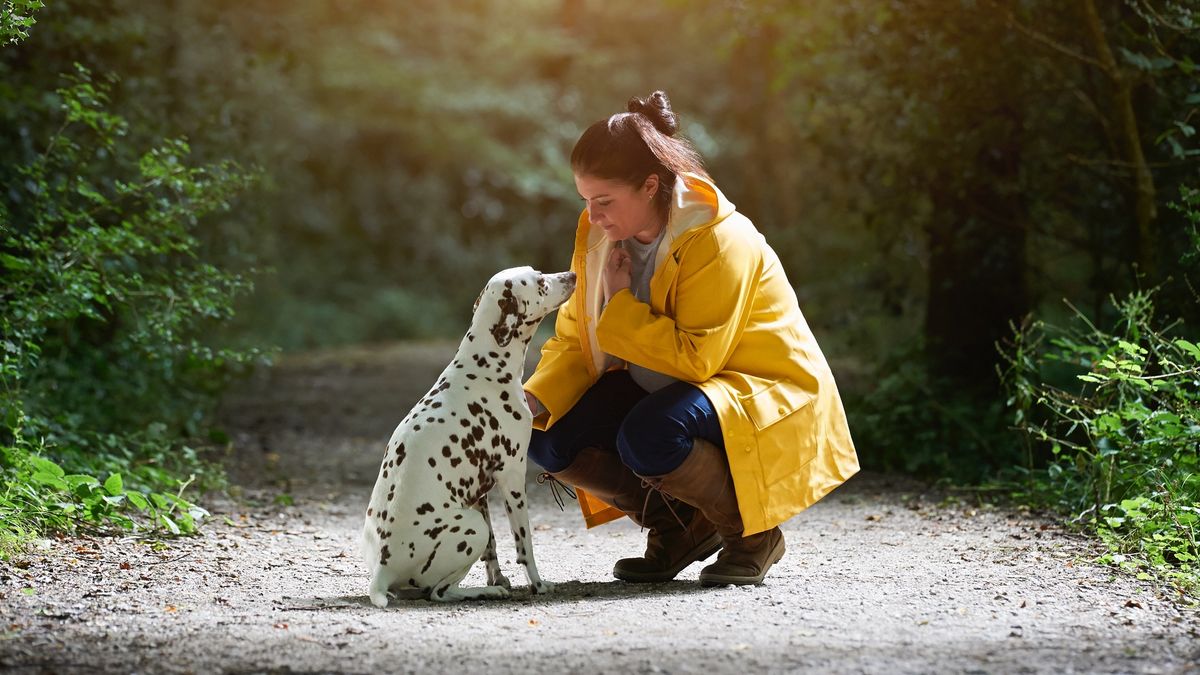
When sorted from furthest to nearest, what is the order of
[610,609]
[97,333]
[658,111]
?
[97,333]
[658,111]
[610,609]

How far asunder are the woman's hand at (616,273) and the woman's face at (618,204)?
0.22 ft

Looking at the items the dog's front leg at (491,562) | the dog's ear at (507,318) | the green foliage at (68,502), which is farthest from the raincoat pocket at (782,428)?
the green foliage at (68,502)

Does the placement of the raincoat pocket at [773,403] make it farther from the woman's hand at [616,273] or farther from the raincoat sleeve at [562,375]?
the raincoat sleeve at [562,375]

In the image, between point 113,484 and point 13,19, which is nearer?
point 13,19

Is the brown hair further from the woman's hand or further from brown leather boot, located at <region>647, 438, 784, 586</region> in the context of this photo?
brown leather boot, located at <region>647, 438, 784, 586</region>

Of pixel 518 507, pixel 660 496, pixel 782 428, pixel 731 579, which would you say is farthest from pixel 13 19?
pixel 731 579

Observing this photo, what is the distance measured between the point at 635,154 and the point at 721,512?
1323mm

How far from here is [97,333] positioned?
28.3 feet

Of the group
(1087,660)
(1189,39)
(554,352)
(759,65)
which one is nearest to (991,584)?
(1087,660)

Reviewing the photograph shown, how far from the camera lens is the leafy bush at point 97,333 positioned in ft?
18.3

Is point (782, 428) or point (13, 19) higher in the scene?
point (13, 19)

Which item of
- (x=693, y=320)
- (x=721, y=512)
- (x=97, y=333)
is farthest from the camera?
(x=97, y=333)

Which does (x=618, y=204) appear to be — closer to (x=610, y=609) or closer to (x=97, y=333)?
(x=610, y=609)

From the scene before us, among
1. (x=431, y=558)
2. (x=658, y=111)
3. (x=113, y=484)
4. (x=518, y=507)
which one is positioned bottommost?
→ (x=431, y=558)
